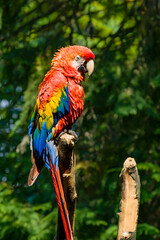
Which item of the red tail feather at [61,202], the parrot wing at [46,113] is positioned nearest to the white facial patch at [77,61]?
the parrot wing at [46,113]

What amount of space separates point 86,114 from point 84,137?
0.91ft

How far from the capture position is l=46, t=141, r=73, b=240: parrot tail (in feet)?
7.45

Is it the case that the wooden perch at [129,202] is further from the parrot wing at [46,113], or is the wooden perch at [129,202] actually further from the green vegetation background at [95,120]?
the green vegetation background at [95,120]

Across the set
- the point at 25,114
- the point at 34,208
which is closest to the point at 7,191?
the point at 34,208

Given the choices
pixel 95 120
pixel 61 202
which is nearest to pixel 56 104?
pixel 61 202

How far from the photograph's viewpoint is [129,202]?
2.21m

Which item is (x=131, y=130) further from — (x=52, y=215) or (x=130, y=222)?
(x=130, y=222)

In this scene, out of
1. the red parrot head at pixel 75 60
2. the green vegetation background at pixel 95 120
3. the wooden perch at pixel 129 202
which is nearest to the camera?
the wooden perch at pixel 129 202

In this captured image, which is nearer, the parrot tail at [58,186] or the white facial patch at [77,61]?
the parrot tail at [58,186]

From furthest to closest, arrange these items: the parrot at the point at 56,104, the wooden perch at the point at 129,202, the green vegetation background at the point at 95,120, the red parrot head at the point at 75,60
→ the green vegetation background at the point at 95,120 < the red parrot head at the point at 75,60 < the parrot at the point at 56,104 < the wooden perch at the point at 129,202

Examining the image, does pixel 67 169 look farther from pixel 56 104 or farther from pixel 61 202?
pixel 56 104

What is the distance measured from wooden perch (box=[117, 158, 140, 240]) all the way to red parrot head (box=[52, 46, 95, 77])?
3.34 feet

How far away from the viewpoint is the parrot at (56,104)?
267 centimetres

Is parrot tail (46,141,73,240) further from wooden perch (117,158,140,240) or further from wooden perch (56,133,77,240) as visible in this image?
wooden perch (117,158,140,240)
